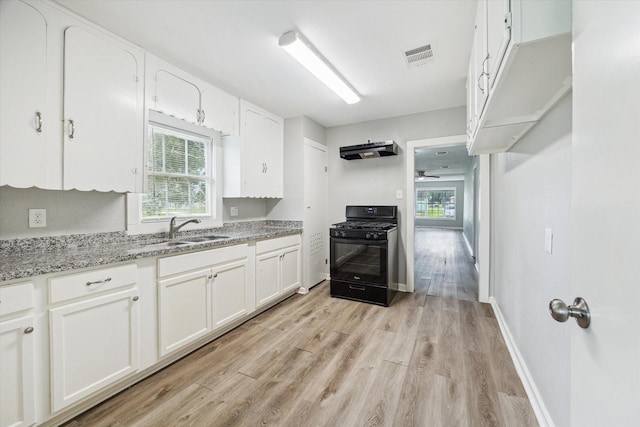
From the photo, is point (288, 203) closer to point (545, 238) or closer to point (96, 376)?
point (96, 376)

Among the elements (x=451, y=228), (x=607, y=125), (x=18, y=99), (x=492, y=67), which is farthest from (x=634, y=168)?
(x=451, y=228)

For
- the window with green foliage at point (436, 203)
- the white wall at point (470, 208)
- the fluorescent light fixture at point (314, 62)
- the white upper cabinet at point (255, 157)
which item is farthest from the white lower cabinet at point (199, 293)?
the window with green foliage at point (436, 203)

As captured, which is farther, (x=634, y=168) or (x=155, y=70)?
(x=155, y=70)

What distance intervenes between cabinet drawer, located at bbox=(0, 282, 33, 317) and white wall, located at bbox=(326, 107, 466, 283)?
341 cm

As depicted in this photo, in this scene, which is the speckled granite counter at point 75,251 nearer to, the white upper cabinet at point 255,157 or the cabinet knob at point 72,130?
the cabinet knob at point 72,130

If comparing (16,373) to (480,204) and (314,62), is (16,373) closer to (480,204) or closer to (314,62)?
(314,62)

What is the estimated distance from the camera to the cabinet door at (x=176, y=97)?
226cm

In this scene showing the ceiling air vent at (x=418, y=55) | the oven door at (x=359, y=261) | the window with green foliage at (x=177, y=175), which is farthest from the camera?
the oven door at (x=359, y=261)

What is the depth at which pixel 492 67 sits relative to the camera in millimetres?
1162

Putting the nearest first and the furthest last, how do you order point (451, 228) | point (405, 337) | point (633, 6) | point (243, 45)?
1. point (633, 6)
2. point (243, 45)
3. point (405, 337)
4. point (451, 228)

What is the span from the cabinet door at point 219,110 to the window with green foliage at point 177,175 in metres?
0.29

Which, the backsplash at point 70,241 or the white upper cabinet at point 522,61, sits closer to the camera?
the white upper cabinet at point 522,61

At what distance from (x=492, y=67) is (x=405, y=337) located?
7.24 ft

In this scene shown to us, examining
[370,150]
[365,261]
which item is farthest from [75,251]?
[370,150]
